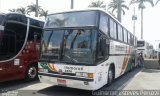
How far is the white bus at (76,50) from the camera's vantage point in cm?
848

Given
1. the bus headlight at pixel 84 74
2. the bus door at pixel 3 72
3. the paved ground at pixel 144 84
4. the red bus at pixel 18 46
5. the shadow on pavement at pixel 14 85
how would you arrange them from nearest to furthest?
the bus headlight at pixel 84 74 → the bus door at pixel 3 72 → the red bus at pixel 18 46 → the shadow on pavement at pixel 14 85 → the paved ground at pixel 144 84

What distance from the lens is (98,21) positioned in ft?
29.1

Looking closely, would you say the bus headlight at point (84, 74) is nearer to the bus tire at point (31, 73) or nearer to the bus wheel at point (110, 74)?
the bus wheel at point (110, 74)

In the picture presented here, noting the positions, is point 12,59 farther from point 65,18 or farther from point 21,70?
point 65,18

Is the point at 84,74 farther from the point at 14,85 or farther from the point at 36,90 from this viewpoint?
the point at 14,85

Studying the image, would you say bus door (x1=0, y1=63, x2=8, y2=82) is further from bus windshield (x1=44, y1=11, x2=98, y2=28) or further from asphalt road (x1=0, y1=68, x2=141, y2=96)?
bus windshield (x1=44, y1=11, x2=98, y2=28)

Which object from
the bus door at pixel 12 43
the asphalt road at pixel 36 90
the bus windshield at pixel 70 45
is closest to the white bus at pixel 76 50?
the bus windshield at pixel 70 45

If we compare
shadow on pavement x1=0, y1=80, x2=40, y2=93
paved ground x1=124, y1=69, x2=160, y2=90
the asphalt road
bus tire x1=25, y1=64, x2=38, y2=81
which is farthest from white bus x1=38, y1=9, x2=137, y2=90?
bus tire x1=25, y1=64, x2=38, y2=81

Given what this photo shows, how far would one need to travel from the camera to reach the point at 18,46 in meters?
10.5

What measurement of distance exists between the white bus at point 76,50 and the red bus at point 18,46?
1.52 m

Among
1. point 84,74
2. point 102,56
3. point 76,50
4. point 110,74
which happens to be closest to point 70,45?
point 76,50

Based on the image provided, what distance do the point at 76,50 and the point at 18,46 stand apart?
304 cm

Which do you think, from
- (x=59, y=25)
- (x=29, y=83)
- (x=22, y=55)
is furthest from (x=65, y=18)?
(x=29, y=83)

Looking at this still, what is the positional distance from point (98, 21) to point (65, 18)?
53.0 inches
